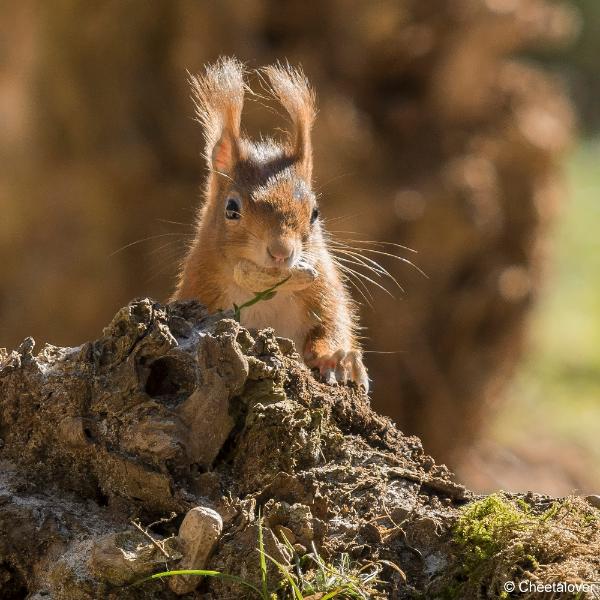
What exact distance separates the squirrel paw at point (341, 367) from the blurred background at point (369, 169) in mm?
4166

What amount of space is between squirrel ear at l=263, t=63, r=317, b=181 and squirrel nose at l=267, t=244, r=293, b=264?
1.71 feet

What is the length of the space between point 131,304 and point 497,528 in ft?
2.80

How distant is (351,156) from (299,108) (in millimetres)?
4096

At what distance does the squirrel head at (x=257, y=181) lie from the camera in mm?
3379

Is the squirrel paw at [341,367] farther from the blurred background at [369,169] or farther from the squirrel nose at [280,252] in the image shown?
the blurred background at [369,169]

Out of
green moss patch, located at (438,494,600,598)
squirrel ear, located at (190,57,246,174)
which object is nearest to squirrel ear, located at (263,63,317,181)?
squirrel ear, located at (190,57,246,174)

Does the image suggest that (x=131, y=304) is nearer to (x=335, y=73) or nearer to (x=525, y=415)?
(x=335, y=73)

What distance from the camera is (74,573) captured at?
2064mm

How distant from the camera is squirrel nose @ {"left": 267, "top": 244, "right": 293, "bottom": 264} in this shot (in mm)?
3201

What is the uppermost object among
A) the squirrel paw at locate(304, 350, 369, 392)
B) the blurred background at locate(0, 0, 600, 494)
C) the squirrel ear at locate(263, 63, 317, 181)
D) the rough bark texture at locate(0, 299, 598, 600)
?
the blurred background at locate(0, 0, 600, 494)

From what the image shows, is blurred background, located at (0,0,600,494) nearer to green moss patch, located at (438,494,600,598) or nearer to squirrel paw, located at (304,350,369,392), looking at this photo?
squirrel paw, located at (304,350,369,392)

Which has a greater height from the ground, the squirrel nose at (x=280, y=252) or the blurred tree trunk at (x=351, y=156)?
the blurred tree trunk at (x=351, y=156)

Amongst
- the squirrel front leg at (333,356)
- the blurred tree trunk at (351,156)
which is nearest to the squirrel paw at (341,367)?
the squirrel front leg at (333,356)

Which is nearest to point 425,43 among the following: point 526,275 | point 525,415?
point 526,275
